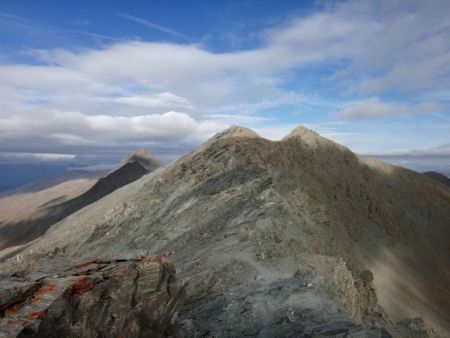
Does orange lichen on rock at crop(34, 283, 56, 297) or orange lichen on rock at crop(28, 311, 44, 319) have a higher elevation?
orange lichen on rock at crop(34, 283, 56, 297)

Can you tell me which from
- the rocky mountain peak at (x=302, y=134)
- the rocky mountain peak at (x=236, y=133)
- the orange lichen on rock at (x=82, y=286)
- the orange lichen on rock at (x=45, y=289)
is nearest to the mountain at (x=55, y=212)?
the rocky mountain peak at (x=302, y=134)

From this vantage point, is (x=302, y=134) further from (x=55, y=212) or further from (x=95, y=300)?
(x=55, y=212)

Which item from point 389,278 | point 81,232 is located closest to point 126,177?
point 81,232

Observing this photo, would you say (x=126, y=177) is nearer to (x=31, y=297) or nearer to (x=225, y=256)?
(x=225, y=256)

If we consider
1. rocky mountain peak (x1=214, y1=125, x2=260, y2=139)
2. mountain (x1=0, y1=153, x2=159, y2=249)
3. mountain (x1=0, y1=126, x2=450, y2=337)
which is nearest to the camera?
mountain (x1=0, y1=126, x2=450, y2=337)

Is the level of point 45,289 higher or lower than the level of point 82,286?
higher

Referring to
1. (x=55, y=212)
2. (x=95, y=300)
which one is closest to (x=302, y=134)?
(x=95, y=300)

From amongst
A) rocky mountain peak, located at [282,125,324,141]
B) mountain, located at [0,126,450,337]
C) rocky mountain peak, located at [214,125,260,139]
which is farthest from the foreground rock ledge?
rocky mountain peak, located at [282,125,324,141]

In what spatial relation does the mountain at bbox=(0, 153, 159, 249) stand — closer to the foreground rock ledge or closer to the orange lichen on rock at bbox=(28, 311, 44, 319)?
the foreground rock ledge
